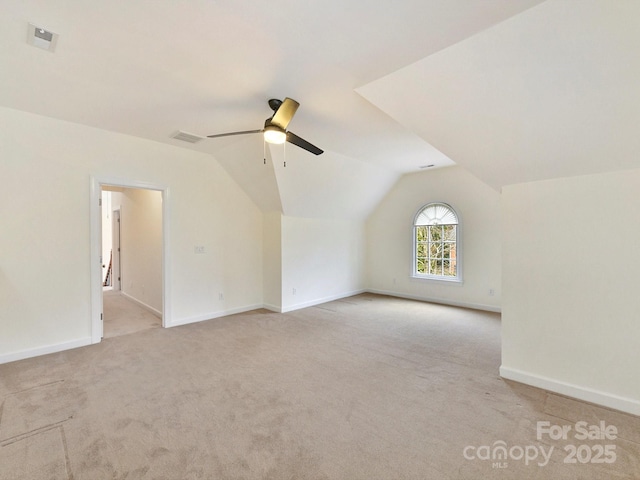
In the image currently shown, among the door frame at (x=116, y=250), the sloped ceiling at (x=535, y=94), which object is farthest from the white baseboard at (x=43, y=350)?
the sloped ceiling at (x=535, y=94)

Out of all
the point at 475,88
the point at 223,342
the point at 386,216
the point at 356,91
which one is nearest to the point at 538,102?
the point at 475,88

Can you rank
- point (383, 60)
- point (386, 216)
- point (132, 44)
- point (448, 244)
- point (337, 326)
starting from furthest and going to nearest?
point (386, 216) → point (448, 244) → point (337, 326) → point (383, 60) → point (132, 44)

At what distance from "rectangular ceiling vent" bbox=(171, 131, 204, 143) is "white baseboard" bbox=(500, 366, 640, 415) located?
14.9ft

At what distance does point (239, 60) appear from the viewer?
7.30ft

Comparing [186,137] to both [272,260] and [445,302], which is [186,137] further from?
[445,302]

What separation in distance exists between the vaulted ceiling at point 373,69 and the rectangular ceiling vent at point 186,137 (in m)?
0.52

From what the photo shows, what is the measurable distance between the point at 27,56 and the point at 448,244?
21.1 ft

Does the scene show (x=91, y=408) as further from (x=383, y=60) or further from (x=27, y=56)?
(x=383, y=60)

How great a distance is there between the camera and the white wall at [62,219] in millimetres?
3123

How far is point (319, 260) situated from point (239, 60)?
4.24 m

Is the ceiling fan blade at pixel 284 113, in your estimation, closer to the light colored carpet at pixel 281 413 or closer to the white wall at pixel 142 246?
the light colored carpet at pixel 281 413

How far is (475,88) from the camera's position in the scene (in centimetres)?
215

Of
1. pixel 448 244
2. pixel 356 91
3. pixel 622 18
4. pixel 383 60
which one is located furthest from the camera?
pixel 448 244

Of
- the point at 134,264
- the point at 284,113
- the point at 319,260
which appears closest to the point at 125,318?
the point at 134,264
